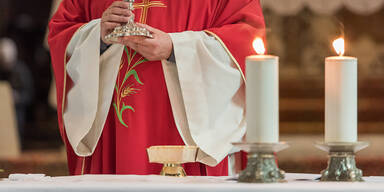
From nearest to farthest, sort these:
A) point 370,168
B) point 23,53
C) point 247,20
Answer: point 247,20, point 370,168, point 23,53

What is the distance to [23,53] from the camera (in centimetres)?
809

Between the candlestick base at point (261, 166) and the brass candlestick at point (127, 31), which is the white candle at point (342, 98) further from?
the brass candlestick at point (127, 31)

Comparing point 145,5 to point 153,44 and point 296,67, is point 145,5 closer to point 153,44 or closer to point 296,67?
point 153,44

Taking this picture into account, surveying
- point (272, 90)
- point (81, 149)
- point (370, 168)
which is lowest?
point (370, 168)

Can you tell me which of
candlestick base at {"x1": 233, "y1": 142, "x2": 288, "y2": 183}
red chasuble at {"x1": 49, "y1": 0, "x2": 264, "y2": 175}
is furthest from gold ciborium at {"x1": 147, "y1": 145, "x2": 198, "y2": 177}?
red chasuble at {"x1": 49, "y1": 0, "x2": 264, "y2": 175}

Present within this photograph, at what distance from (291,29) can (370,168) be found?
2.49 metres

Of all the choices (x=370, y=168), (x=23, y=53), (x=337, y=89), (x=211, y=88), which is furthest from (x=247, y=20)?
(x=23, y=53)

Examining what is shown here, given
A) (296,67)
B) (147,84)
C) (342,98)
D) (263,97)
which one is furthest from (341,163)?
(296,67)

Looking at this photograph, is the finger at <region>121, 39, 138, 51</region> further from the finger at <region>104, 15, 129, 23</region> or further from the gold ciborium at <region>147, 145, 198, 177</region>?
the gold ciborium at <region>147, 145, 198, 177</region>

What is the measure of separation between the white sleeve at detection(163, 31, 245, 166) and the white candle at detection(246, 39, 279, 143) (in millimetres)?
1012

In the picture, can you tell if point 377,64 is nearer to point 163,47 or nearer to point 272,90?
point 163,47

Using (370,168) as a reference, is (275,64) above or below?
above

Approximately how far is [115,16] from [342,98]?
1084 millimetres

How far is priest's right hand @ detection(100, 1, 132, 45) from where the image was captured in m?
2.62
